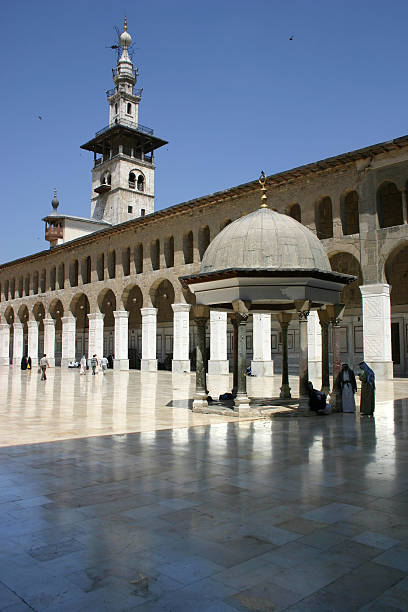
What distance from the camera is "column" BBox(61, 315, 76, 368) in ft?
121

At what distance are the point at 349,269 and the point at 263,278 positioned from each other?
1606 cm

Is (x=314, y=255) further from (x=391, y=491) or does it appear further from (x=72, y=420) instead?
(x=391, y=491)

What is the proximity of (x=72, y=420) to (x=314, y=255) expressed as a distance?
5639mm

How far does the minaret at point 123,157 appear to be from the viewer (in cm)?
4541

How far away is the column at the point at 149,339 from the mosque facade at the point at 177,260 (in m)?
0.08

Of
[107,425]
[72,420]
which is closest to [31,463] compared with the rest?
[107,425]

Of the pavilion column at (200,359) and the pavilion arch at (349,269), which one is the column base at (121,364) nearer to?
the pavilion arch at (349,269)

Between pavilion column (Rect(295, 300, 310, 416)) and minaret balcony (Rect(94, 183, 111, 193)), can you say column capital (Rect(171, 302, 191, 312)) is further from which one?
minaret balcony (Rect(94, 183, 111, 193))

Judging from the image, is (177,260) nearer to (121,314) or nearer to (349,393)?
(121,314)

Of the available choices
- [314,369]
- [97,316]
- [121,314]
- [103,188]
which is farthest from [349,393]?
[103,188]

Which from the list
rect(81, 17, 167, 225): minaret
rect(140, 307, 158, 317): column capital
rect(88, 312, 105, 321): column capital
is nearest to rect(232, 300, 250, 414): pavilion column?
rect(140, 307, 158, 317): column capital

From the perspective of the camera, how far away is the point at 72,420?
9.65 m

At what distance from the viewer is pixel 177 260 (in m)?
28.0

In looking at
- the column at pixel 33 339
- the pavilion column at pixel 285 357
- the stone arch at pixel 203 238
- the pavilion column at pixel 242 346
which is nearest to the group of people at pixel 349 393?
the pavilion column at pixel 242 346
